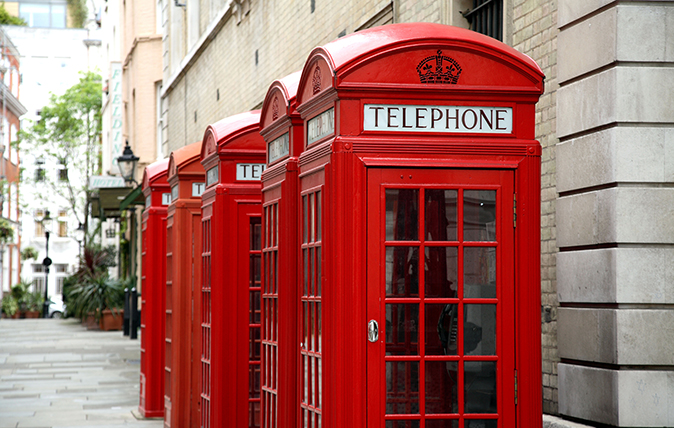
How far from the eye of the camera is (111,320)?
1240 inches

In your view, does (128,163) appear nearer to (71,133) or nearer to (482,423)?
(482,423)

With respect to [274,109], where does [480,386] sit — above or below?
below

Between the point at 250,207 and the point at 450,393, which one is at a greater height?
the point at 250,207

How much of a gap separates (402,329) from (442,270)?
355mm

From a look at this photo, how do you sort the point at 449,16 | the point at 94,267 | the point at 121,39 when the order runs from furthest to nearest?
the point at 121,39, the point at 94,267, the point at 449,16

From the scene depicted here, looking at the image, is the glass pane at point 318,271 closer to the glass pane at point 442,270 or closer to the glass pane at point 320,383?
the glass pane at point 320,383

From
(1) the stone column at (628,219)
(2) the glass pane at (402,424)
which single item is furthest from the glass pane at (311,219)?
(1) the stone column at (628,219)

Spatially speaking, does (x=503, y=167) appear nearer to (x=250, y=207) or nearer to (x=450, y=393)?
(x=450, y=393)

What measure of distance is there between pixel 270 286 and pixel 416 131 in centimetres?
191

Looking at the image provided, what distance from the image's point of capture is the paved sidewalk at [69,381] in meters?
11.9

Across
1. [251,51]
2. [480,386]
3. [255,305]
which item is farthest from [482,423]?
[251,51]

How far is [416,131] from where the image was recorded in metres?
4.89

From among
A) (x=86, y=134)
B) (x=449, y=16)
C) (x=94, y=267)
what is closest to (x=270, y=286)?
(x=449, y=16)

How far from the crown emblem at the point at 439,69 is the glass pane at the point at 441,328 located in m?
1.15
